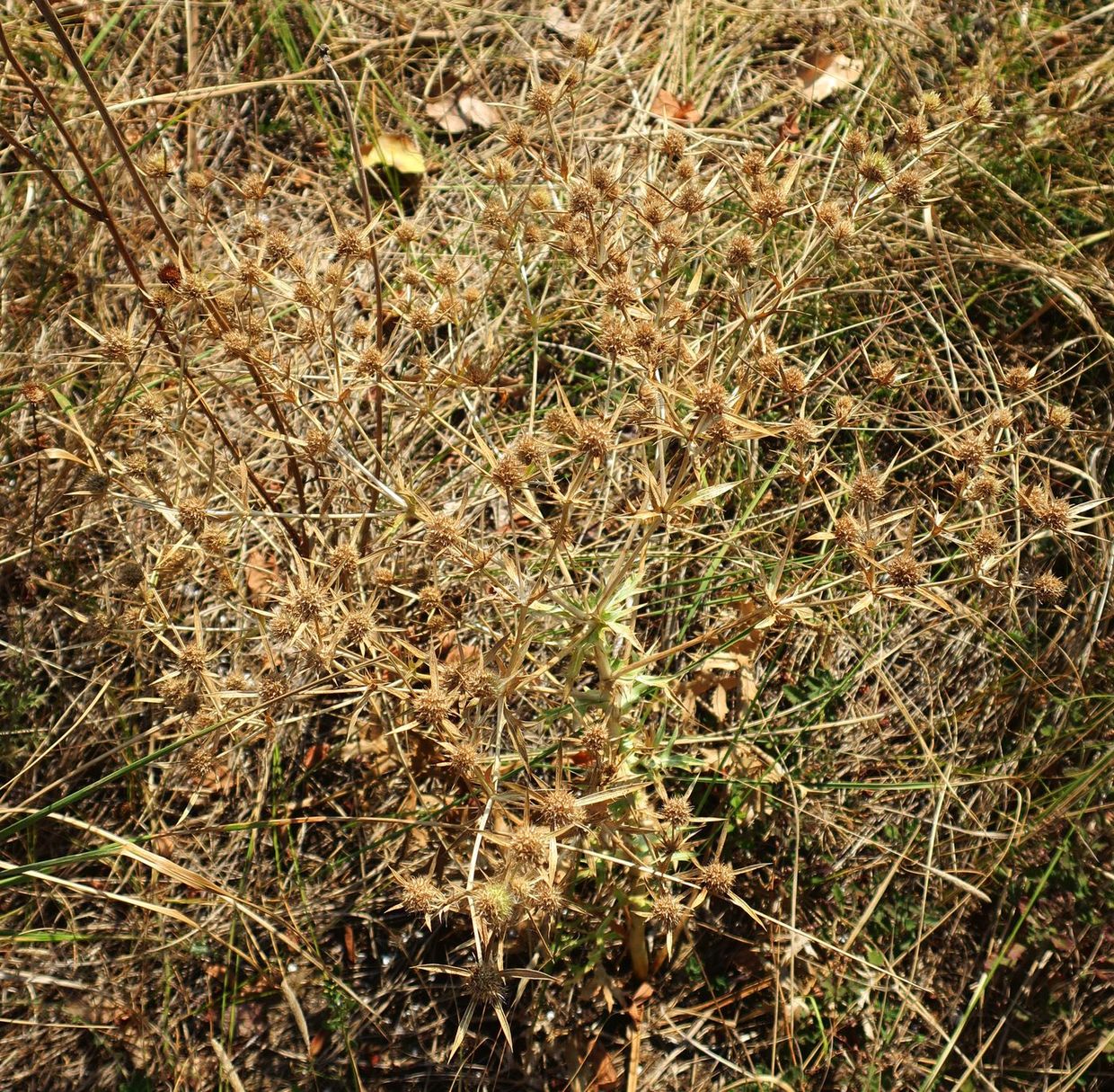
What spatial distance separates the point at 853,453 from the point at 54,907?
8.22 ft

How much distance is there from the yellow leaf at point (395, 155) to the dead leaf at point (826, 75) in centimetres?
132

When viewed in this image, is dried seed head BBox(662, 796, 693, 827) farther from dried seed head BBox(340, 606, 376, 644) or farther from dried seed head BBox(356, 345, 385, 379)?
dried seed head BBox(356, 345, 385, 379)

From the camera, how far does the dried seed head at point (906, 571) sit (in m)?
1.91

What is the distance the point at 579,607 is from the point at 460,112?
2.28m

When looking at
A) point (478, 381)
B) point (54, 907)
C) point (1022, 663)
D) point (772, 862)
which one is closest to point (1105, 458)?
point (1022, 663)

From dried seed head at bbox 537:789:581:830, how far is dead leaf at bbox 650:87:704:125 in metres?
2.46

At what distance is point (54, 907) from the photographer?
2658 mm

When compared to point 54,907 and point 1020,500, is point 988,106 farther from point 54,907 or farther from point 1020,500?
point 54,907

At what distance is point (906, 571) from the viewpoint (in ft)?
6.26

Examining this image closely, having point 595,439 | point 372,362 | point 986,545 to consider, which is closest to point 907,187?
point 986,545

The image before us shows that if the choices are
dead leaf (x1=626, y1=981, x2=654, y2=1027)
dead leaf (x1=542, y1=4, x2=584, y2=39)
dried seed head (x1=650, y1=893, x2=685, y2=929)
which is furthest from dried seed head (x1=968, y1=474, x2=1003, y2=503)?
dead leaf (x1=542, y1=4, x2=584, y2=39)

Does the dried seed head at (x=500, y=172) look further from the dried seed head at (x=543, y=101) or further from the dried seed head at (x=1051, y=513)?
the dried seed head at (x=1051, y=513)

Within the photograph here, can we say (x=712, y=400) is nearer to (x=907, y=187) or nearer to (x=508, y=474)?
(x=508, y=474)

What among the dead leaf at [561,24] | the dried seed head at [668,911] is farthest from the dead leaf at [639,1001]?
the dead leaf at [561,24]
